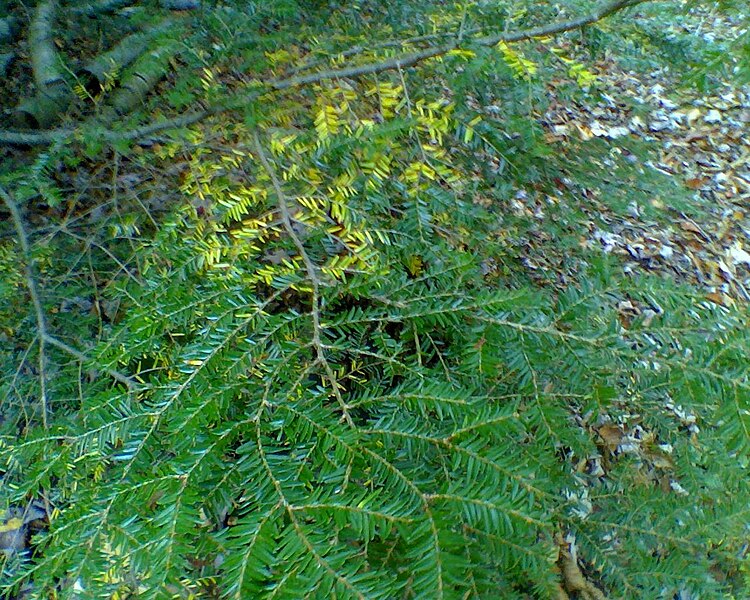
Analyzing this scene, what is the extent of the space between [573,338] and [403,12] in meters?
1.07

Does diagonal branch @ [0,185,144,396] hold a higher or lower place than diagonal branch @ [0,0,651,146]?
lower

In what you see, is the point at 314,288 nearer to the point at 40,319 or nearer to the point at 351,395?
the point at 351,395

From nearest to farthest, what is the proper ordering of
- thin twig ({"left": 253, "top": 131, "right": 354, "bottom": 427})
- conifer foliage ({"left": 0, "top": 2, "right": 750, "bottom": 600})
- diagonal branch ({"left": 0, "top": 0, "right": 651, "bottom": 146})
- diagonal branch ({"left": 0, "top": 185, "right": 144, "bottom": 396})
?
conifer foliage ({"left": 0, "top": 2, "right": 750, "bottom": 600}), thin twig ({"left": 253, "top": 131, "right": 354, "bottom": 427}), diagonal branch ({"left": 0, "top": 0, "right": 651, "bottom": 146}), diagonal branch ({"left": 0, "top": 185, "right": 144, "bottom": 396})

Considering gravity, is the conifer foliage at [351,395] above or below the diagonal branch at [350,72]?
below

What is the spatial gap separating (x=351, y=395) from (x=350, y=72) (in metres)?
0.65

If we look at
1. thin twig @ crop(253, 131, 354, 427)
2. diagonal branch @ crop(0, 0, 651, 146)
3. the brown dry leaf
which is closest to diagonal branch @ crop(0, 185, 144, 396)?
diagonal branch @ crop(0, 0, 651, 146)

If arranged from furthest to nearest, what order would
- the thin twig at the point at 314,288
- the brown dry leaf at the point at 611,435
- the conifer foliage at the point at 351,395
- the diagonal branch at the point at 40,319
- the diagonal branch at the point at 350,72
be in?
the brown dry leaf at the point at 611,435 → the diagonal branch at the point at 40,319 → the diagonal branch at the point at 350,72 → the thin twig at the point at 314,288 → the conifer foliage at the point at 351,395

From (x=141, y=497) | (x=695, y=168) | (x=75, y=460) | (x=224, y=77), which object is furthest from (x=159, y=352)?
(x=695, y=168)

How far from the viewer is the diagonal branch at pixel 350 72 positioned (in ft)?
3.20

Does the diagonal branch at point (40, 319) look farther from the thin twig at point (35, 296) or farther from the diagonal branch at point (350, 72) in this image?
the diagonal branch at point (350, 72)

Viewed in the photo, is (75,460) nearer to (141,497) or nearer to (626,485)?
(141,497)

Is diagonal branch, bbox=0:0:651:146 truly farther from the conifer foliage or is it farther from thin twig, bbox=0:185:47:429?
thin twig, bbox=0:185:47:429

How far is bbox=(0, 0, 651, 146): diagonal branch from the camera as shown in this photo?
975 millimetres

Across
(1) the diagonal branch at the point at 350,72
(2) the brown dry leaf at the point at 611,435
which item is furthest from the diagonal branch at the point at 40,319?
(2) the brown dry leaf at the point at 611,435
